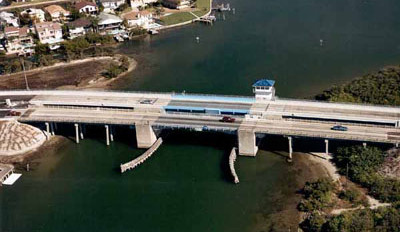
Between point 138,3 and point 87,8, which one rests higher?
point 87,8

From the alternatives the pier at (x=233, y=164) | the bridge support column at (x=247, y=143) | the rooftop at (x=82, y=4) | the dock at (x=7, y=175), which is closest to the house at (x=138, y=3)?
the rooftop at (x=82, y=4)

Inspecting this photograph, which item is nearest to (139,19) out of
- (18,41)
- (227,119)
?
(18,41)

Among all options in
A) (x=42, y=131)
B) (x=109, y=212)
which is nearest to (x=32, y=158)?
(x=42, y=131)

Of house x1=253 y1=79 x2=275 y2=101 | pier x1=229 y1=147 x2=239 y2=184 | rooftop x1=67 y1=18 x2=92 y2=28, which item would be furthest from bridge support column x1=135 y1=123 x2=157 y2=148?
rooftop x1=67 y1=18 x2=92 y2=28

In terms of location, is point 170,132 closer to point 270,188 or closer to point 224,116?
point 224,116

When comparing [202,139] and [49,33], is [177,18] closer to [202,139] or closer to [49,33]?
[49,33]

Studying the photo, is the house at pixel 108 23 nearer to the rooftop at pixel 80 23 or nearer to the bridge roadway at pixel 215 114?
the rooftop at pixel 80 23

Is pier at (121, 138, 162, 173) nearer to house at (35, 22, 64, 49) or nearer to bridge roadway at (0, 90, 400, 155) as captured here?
bridge roadway at (0, 90, 400, 155)
